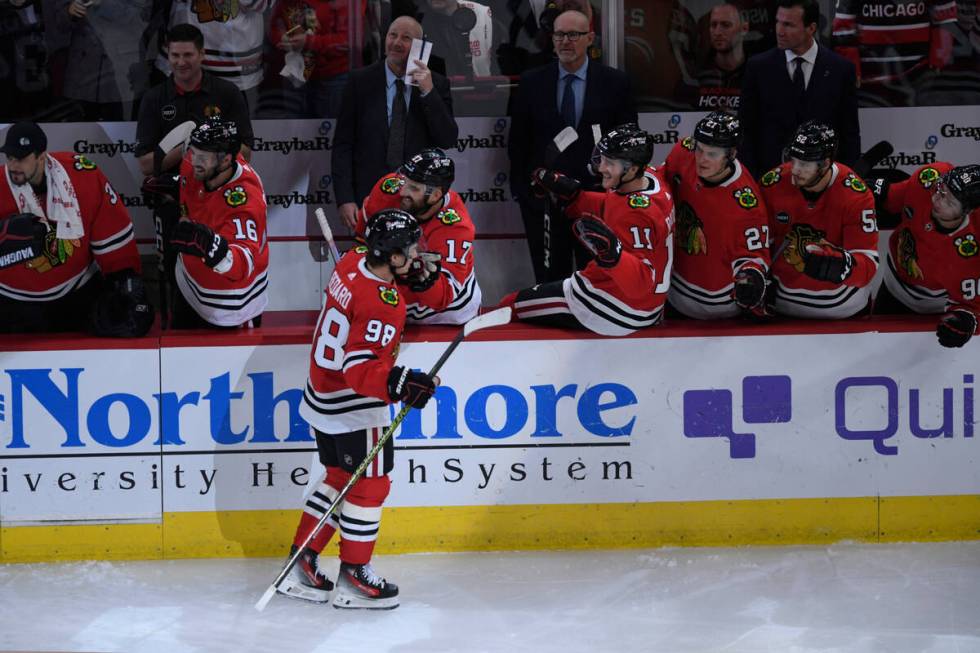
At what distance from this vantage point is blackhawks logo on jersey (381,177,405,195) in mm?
5281

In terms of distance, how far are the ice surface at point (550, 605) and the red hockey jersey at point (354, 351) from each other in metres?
0.62

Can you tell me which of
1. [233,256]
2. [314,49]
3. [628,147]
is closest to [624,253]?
[628,147]

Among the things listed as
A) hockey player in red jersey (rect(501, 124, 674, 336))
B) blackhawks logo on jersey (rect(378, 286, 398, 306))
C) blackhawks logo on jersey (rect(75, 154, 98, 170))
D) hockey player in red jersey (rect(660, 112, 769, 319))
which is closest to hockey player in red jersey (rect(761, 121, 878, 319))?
hockey player in red jersey (rect(660, 112, 769, 319))

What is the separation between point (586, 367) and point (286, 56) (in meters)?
2.58

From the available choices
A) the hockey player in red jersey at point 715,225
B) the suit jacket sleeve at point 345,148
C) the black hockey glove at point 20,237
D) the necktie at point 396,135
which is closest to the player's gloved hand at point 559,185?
the hockey player in red jersey at point 715,225

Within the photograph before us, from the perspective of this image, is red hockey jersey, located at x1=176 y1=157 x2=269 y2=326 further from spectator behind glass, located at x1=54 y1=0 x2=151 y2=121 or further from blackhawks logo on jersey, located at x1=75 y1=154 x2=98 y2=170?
spectator behind glass, located at x1=54 y1=0 x2=151 y2=121

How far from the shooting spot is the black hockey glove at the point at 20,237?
4.83m

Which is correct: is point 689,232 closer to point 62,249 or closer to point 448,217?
point 448,217

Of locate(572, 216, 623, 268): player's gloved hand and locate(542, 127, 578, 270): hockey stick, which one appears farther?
locate(542, 127, 578, 270): hockey stick

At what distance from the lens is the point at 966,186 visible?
4.94 metres

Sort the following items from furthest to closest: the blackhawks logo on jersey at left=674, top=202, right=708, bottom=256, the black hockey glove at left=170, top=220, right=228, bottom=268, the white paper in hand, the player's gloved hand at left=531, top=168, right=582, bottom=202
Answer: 1. the white paper in hand
2. the player's gloved hand at left=531, top=168, right=582, bottom=202
3. the blackhawks logo on jersey at left=674, top=202, right=708, bottom=256
4. the black hockey glove at left=170, top=220, right=228, bottom=268

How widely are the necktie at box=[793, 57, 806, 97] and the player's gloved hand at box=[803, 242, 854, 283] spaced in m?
1.13

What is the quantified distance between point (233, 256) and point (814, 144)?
2059mm

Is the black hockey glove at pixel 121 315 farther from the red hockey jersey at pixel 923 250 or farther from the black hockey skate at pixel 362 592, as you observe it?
the red hockey jersey at pixel 923 250
